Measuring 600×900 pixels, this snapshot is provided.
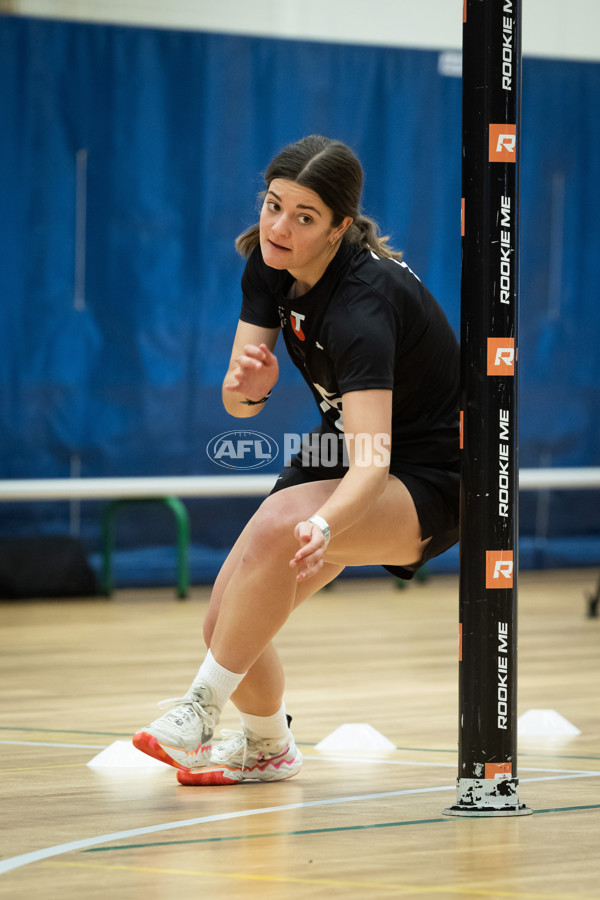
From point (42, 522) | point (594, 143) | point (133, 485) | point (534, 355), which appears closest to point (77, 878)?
point (133, 485)

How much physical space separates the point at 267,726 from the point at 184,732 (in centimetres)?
33

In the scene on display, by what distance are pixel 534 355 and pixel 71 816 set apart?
20.8 feet

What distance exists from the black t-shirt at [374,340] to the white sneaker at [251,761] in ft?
2.18

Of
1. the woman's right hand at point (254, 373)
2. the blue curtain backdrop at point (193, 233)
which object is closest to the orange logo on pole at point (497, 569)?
the woman's right hand at point (254, 373)

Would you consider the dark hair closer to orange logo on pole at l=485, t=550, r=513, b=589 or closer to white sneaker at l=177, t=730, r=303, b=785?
orange logo on pole at l=485, t=550, r=513, b=589

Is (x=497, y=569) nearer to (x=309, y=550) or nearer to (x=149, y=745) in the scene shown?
(x=309, y=550)

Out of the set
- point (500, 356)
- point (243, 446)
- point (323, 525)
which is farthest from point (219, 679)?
point (243, 446)

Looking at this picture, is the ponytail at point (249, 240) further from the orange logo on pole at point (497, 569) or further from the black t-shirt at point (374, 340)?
the orange logo on pole at point (497, 569)

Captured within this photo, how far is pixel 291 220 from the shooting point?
2.76 meters

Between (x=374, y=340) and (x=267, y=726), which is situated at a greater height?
(x=374, y=340)

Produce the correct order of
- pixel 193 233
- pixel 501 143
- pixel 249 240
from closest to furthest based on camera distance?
pixel 501 143, pixel 249 240, pixel 193 233

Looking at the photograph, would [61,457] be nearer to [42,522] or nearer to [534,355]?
[42,522]

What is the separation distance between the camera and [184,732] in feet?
9.07

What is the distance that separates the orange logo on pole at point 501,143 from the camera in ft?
8.55
